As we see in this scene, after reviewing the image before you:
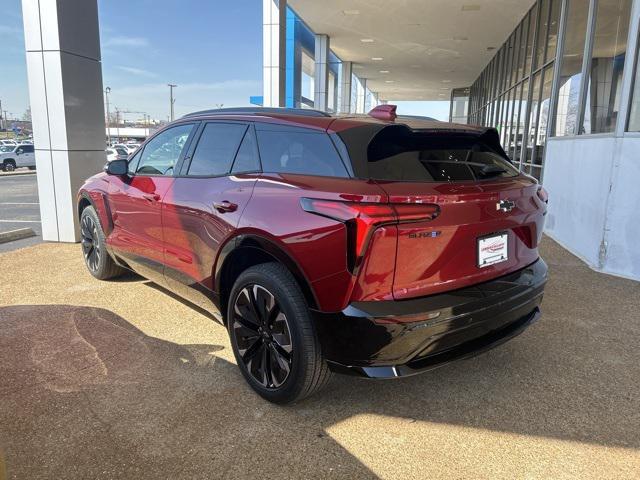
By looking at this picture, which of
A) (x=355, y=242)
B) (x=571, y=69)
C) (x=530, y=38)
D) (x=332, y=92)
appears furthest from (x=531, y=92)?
(x=332, y=92)

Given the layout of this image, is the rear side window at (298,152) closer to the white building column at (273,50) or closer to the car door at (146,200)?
the car door at (146,200)

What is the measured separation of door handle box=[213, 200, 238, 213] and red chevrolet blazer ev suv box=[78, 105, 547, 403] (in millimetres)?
12

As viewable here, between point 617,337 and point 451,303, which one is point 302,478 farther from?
point 617,337

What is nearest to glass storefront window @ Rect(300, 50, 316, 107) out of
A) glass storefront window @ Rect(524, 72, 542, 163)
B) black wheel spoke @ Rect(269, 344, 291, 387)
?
glass storefront window @ Rect(524, 72, 542, 163)

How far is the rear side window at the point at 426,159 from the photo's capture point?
2484 mm

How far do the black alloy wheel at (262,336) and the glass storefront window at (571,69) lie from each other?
6.64 meters

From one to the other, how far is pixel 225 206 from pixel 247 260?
0.36 m

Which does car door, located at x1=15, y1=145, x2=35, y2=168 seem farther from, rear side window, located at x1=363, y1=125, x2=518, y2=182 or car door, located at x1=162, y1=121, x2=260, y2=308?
rear side window, located at x1=363, y1=125, x2=518, y2=182

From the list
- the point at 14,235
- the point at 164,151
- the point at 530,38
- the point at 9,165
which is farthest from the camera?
the point at 9,165

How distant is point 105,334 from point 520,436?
117 inches

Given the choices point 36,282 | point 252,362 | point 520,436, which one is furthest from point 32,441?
point 36,282

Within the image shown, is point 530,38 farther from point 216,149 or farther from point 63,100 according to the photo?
point 216,149

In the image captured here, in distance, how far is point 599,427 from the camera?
2.67 meters

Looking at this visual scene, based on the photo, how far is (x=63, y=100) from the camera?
6441 mm
